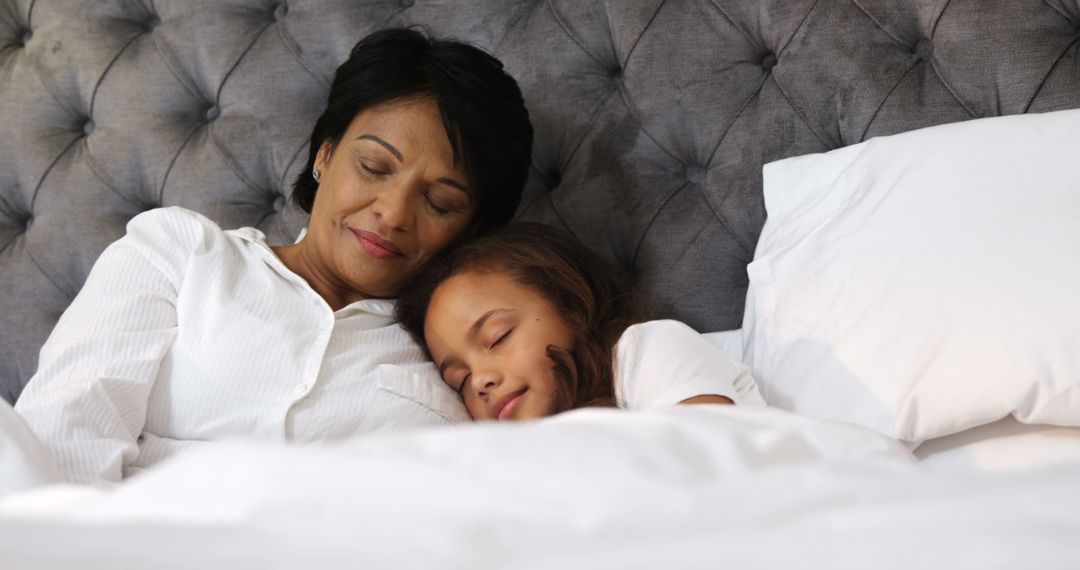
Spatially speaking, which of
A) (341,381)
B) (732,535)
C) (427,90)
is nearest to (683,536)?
(732,535)

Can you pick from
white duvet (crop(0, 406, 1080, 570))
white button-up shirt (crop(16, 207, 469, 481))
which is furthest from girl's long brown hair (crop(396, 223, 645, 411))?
white duvet (crop(0, 406, 1080, 570))

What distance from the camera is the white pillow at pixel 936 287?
37.7 inches

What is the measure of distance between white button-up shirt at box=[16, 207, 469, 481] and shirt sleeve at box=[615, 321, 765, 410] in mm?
228

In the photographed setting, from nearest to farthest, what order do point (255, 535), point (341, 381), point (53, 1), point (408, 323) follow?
1. point (255, 535)
2. point (341, 381)
3. point (408, 323)
4. point (53, 1)

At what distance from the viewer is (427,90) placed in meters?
1.33

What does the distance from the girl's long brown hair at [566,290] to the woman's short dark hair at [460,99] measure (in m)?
0.07

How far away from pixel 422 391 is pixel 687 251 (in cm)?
45

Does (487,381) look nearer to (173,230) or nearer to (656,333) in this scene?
(656,333)

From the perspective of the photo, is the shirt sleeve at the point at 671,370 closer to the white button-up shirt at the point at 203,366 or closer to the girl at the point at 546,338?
the girl at the point at 546,338

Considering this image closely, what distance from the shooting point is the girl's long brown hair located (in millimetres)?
1147

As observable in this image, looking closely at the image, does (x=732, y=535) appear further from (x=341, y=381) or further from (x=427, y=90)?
(x=427, y=90)

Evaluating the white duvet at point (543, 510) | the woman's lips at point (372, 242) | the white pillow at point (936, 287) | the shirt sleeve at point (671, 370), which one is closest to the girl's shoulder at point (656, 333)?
the shirt sleeve at point (671, 370)

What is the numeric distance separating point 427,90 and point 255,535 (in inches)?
36.4

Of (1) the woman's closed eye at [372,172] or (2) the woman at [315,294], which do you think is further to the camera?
(1) the woman's closed eye at [372,172]
